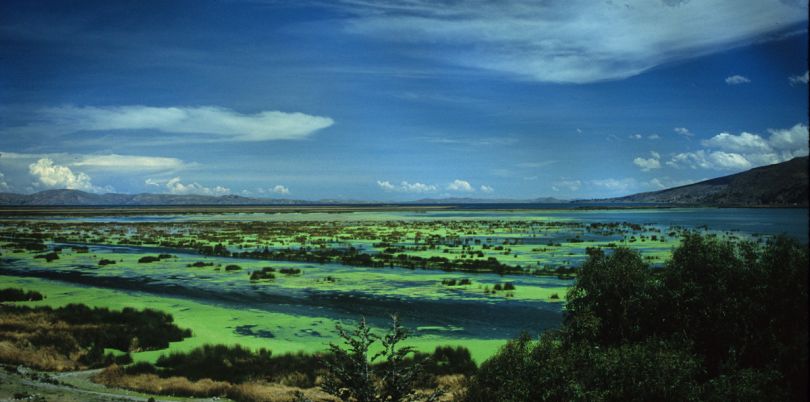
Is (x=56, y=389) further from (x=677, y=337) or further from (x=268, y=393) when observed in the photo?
(x=677, y=337)

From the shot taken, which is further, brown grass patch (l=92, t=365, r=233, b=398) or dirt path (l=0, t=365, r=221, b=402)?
brown grass patch (l=92, t=365, r=233, b=398)

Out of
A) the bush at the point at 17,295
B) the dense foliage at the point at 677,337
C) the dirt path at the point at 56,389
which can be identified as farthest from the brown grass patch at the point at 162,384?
the bush at the point at 17,295

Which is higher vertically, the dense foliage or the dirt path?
the dense foliage

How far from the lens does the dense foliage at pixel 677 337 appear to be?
13.9m

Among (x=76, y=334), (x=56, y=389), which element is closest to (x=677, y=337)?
(x=56, y=389)

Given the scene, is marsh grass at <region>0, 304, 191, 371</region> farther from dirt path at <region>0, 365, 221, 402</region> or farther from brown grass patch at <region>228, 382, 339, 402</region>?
brown grass patch at <region>228, 382, 339, 402</region>

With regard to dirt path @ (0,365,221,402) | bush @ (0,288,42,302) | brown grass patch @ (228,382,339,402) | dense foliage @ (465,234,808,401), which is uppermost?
dense foliage @ (465,234,808,401)

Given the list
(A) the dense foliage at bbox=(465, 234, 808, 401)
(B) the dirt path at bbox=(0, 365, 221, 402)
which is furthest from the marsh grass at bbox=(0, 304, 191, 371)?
(A) the dense foliage at bbox=(465, 234, 808, 401)

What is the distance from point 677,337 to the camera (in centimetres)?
1641

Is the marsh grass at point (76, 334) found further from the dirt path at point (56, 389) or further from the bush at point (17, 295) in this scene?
the bush at point (17, 295)

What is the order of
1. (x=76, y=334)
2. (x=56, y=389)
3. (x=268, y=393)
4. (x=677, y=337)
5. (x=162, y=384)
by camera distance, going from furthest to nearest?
(x=76, y=334)
(x=162, y=384)
(x=268, y=393)
(x=56, y=389)
(x=677, y=337)

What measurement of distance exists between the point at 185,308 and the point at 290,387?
15181 mm

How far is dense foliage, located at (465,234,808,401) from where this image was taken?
45.5 ft

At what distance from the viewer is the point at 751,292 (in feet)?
54.8
